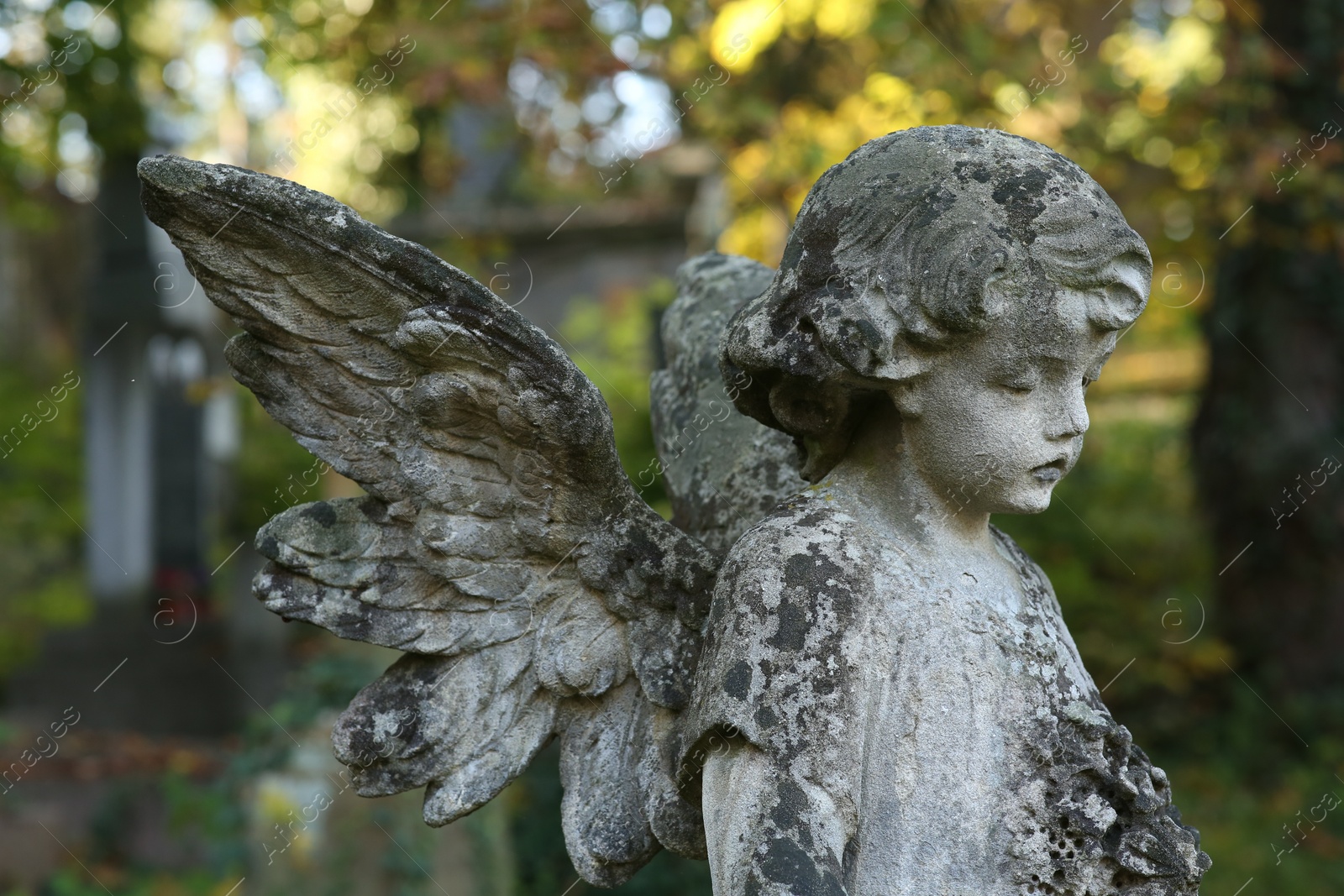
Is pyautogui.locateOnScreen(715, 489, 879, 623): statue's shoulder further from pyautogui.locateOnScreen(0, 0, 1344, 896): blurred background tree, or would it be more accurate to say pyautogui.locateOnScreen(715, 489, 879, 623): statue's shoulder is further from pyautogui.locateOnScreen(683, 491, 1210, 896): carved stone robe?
pyautogui.locateOnScreen(0, 0, 1344, 896): blurred background tree

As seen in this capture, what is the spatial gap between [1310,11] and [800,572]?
744 centimetres

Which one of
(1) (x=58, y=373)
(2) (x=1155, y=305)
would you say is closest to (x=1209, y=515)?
(2) (x=1155, y=305)

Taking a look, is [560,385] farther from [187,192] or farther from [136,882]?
[136,882]

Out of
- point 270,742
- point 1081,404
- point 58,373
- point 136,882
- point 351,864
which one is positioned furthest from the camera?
point 58,373

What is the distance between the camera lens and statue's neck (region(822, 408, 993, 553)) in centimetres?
210

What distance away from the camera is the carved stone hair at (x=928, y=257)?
1915 millimetres

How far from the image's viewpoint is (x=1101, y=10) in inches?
450

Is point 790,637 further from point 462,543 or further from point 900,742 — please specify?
point 462,543

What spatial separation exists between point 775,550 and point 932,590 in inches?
10.5

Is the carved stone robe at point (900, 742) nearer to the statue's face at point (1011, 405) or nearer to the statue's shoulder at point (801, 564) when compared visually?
the statue's shoulder at point (801, 564)

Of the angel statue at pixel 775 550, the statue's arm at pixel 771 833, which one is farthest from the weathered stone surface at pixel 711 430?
the statue's arm at pixel 771 833

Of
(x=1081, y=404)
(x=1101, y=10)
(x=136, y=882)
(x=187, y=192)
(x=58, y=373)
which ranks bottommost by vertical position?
(x=58, y=373)

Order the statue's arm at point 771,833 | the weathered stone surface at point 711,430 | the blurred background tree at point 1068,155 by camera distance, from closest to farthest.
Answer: the statue's arm at point 771,833, the weathered stone surface at point 711,430, the blurred background tree at point 1068,155

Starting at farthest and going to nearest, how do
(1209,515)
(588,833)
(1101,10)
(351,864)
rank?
(1101,10)
(1209,515)
(351,864)
(588,833)
